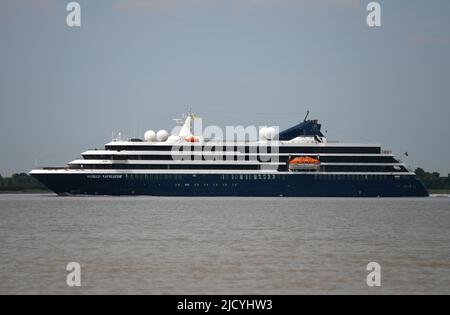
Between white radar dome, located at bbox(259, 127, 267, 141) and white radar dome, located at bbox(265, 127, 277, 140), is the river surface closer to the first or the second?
white radar dome, located at bbox(265, 127, 277, 140)

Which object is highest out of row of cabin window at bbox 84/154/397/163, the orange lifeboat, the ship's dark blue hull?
the orange lifeboat

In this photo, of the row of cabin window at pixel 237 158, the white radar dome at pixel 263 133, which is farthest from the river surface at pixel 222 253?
the white radar dome at pixel 263 133

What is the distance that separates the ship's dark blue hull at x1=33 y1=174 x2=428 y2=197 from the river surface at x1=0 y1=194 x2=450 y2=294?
29.3 meters

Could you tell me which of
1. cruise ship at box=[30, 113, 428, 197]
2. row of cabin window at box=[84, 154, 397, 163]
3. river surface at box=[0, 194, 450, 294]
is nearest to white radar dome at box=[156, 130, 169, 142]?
cruise ship at box=[30, 113, 428, 197]

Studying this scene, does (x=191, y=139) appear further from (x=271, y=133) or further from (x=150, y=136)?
(x=271, y=133)

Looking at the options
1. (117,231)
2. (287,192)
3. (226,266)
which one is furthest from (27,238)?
(287,192)

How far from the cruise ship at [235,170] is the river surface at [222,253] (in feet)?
96.4

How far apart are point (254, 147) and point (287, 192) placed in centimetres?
684

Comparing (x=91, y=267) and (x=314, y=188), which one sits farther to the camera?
(x=314, y=188)

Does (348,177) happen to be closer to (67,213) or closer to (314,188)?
(314,188)

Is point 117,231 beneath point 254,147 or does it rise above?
beneath

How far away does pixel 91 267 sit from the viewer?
104 feet

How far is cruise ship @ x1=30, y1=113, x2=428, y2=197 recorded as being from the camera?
91812mm
